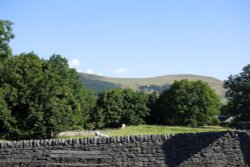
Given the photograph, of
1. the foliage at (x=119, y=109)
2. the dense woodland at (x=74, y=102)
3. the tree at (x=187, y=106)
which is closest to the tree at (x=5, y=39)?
the dense woodland at (x=74, y=102)

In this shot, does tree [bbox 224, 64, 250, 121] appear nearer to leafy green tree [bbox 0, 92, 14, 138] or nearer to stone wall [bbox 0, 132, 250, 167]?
leafy green tree [bbox 0, 92, 14, 138]

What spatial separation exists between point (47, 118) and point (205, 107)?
35.9m

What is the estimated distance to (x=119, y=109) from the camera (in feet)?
201

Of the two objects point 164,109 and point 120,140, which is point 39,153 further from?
point 164,109

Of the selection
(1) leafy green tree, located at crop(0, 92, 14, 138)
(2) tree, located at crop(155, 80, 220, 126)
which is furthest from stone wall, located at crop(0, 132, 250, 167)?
(2) tree, located at crop(155, 80, 220, 126)

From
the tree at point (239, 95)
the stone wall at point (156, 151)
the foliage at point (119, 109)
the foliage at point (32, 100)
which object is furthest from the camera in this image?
the tree at point (239, 95)

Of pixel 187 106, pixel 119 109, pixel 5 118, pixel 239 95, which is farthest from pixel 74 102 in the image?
pixel 239 95

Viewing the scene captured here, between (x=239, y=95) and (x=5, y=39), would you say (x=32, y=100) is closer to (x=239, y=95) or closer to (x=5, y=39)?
(x=5, y=39)

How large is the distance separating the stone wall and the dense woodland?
21604 mm

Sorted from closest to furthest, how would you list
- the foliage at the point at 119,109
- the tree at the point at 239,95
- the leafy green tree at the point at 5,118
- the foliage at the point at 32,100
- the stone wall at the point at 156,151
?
the stone wall at the point at 156,151
the leafy green tree at the point at 5,118
the foliage at the point at 32,100
the foliage at the point at 119,109
the tree at the point at 239,95

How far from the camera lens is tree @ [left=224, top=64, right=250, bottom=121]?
63.4 metres

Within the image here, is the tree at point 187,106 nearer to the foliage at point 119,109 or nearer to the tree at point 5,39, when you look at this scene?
the foliage at point 119,109

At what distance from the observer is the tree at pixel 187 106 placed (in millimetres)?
63862

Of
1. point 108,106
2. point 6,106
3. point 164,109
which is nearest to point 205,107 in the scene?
point 164,109
